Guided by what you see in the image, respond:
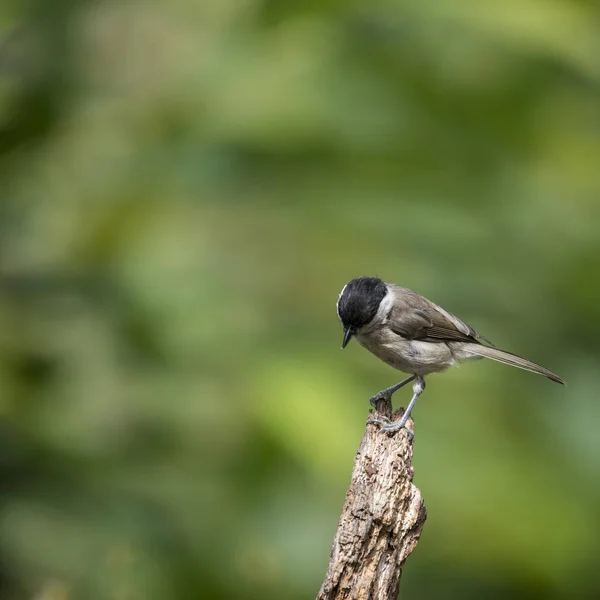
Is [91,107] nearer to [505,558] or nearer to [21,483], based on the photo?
[21,483]

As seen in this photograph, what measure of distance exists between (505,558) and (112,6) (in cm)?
531

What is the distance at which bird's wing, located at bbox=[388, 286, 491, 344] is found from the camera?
4.02 meters

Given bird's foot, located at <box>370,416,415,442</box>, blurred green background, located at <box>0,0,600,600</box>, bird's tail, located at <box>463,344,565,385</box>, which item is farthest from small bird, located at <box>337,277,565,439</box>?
blurred green background, located at <box>0,0,600,600</box>

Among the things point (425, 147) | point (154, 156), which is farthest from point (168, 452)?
point (425, 147)

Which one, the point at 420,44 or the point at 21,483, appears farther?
the point at 420,44

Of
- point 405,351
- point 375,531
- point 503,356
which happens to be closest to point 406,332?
point 405,351

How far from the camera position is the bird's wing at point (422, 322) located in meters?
4.02

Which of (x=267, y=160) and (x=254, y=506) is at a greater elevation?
(x=267, y=160)

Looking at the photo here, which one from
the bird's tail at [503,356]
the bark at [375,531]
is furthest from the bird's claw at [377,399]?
the bark at [375,531]

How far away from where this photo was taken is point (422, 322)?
162 inches

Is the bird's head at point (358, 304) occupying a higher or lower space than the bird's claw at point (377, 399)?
higher

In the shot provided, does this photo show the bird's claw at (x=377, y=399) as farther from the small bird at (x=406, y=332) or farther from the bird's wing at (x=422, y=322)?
the bird's wing at (x=422, y=322)

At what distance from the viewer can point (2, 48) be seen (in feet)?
17.2

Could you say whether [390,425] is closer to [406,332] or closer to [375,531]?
[375,531]
